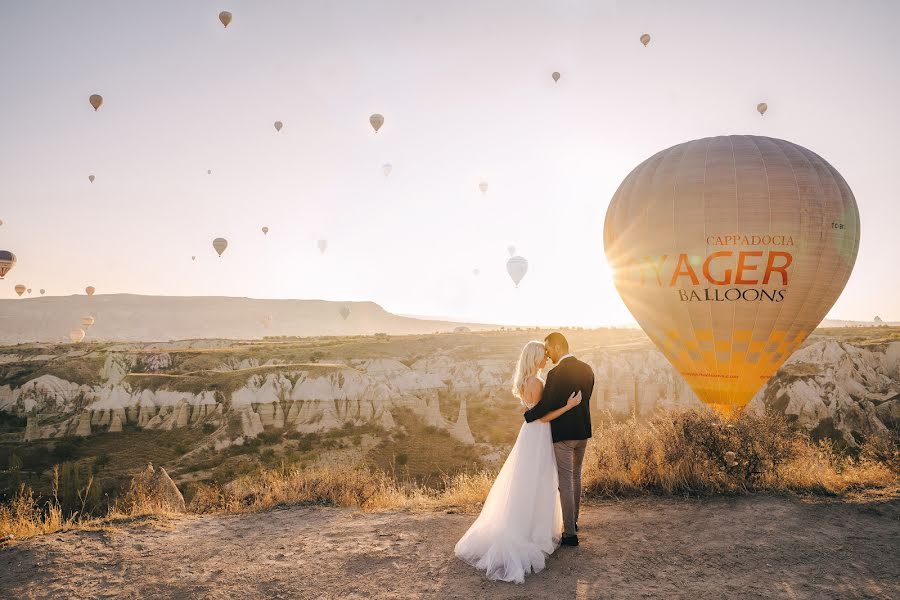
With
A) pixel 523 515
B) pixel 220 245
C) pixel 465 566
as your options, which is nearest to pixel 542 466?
pixel 523 515

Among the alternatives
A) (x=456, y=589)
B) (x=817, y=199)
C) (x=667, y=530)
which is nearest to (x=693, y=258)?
(x=817, y=199)

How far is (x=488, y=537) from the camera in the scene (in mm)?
5348

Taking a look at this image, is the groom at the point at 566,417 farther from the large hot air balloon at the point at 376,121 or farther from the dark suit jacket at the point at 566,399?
the large hot air balloon at the point at 376,121

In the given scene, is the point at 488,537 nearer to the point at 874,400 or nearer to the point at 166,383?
the point at 166,383

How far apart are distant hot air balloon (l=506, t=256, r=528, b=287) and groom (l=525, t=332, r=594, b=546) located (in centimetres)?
5341

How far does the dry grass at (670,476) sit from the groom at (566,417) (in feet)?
6.88

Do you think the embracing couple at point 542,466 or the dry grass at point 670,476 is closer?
the embracing couple at point 542,466

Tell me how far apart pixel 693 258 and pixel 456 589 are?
30.8 ft

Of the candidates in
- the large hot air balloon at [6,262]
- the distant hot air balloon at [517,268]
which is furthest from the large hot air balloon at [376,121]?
the large hot air balloon at [6,262]

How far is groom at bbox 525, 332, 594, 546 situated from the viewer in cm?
530

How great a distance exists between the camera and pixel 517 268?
59062 millimetres

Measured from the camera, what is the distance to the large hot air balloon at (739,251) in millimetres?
10906

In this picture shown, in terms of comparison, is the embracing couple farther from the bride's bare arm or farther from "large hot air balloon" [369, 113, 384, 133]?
"large hot air balloon" [369, 113, 384, 133]

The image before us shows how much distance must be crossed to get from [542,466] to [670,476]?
3.05 meters
